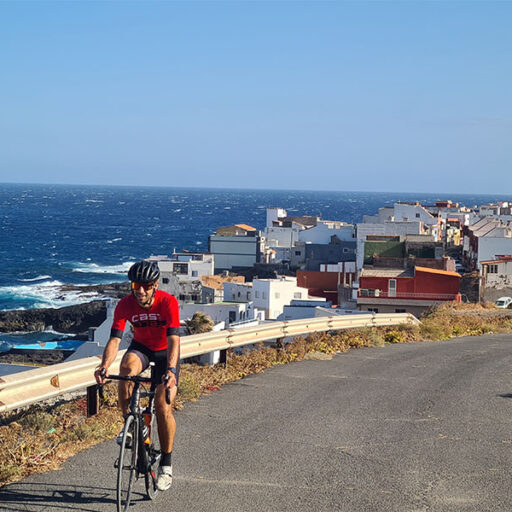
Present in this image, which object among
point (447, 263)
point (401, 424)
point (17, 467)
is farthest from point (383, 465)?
point (447, 263)

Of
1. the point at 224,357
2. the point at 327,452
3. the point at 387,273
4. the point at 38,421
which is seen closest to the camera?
the point at 327,452

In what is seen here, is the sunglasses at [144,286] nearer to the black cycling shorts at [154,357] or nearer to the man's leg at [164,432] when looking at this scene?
the black cycling shorts at [154,357]

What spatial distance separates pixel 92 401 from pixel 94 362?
43cm

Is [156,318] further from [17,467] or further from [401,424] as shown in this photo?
[401,424]

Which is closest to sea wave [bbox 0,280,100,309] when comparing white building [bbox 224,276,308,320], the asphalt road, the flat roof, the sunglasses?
white building [bbox 224,276,308,320]

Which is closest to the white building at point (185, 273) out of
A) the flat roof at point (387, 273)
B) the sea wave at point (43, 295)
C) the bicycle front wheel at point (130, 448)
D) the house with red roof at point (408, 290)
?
the sea wave at point (43, 295)

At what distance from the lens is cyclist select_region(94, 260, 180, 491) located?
6.59 m

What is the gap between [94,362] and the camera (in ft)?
30.2

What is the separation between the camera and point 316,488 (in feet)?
23.0

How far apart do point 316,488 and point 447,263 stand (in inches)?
1881

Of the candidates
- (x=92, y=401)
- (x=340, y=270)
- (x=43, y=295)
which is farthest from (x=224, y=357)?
(x=43, y=295)

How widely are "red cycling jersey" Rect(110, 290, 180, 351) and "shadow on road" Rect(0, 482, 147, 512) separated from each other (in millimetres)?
1228

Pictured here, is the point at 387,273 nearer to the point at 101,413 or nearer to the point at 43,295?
the point at 101,413

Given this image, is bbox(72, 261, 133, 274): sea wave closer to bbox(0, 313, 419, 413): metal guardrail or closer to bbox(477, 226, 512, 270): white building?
bbox(477, 226, 512, 270): white building
